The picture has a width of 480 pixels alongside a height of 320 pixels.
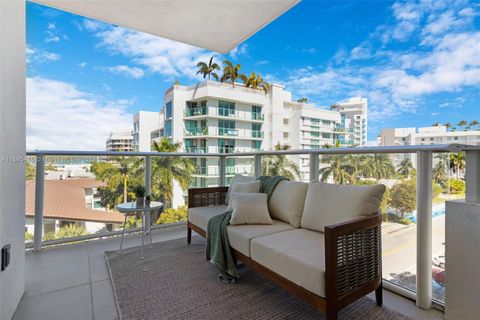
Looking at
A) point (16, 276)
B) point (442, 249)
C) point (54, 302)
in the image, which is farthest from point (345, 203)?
point (16, 276)

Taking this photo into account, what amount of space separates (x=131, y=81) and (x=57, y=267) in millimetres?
26553

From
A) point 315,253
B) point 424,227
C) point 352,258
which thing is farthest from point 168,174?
point 424,227

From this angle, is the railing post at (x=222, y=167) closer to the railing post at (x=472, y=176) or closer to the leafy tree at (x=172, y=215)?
the leafy tree at (x=172, y=215)

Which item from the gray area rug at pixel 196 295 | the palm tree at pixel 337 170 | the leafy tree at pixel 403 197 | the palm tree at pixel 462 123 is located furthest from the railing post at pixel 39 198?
the palm tree at pixel 462 123

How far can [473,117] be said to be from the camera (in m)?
31.1

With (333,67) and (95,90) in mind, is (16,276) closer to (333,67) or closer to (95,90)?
(95,90)

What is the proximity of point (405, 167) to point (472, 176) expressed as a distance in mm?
521

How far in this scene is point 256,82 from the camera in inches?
1011

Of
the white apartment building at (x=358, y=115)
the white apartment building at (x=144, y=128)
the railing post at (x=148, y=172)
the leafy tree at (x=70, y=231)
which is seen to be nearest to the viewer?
the leafy tree at (x=70, y=231)

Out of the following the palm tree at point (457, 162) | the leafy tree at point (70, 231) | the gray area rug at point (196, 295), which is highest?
the palm tree at point (457, 162)

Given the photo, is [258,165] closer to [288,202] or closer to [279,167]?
[279,167]

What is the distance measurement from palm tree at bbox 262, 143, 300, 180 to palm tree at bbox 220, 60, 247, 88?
21542 mm

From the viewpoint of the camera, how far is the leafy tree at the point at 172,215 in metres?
3.93

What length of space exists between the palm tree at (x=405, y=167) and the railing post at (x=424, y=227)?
114 mm
